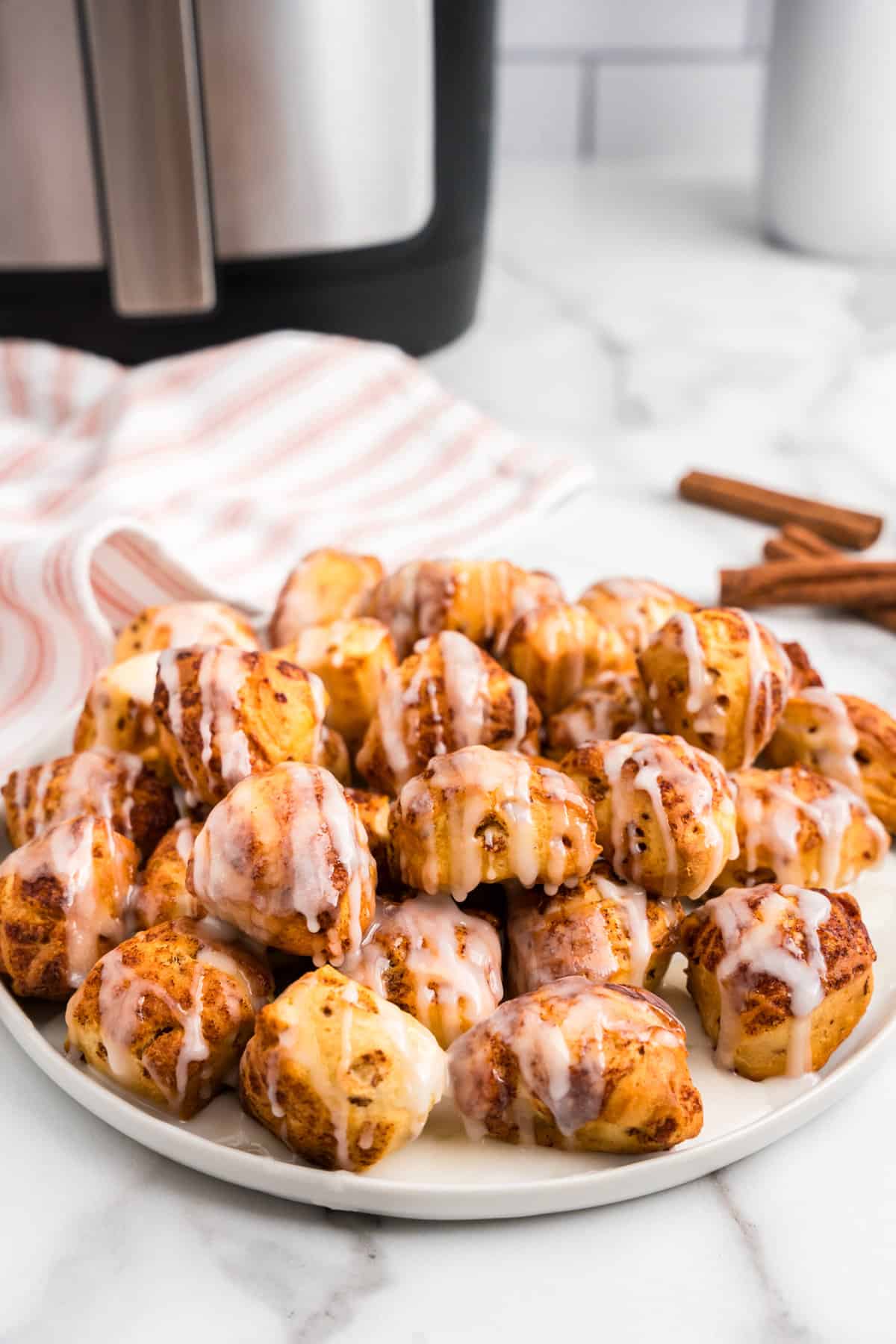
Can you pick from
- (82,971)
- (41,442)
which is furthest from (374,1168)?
(41,442)

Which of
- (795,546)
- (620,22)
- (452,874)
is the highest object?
(620,22)

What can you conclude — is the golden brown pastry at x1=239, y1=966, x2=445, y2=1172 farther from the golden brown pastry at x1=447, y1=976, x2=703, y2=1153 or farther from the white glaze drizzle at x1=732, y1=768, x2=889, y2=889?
the white glaze drizzle at x1=732, y1=768, x2=889, y2=889

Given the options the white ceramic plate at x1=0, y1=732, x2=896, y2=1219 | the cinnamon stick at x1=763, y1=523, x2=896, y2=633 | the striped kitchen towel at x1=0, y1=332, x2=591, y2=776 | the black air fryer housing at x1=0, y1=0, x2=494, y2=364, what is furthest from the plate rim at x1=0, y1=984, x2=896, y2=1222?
the black air fryer housing at x1=0, y1=0, x2=494, y2=364

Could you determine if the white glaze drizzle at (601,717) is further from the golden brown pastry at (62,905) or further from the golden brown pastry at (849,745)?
the golden brown pastry at (62,905)

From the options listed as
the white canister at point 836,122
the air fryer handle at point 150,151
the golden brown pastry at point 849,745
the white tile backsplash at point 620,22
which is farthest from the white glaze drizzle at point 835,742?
the white tile backsplash at point 620,22

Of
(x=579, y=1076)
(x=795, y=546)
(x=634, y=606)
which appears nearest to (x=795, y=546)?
(x=795, y=546)

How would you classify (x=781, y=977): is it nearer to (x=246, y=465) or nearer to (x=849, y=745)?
(x=849, y=745)
